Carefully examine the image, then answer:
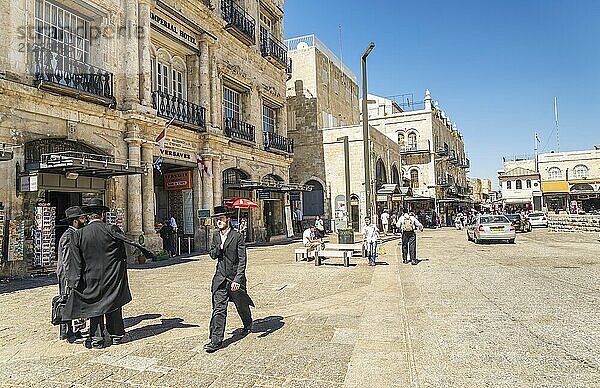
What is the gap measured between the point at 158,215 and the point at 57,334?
14.5m

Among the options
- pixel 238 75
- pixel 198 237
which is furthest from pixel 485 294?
pixel 238 75

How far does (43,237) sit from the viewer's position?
491 inches

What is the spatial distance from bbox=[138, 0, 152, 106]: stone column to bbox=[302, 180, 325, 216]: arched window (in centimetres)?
1724

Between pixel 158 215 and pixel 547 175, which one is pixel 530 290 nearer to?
pixel 158 215

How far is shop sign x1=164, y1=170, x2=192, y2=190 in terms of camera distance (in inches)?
771

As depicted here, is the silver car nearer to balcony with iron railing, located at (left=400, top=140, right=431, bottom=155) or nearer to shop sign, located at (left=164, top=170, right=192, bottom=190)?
shop sign, located at (left=164, top=170, right=192, bottom=190)

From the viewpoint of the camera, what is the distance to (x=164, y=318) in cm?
706

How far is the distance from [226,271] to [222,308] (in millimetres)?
465

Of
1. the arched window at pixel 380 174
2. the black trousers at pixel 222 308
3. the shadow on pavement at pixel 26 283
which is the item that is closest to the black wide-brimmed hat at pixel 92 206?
the black trousers at pixel 222 308

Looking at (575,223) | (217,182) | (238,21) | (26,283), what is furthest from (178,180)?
(575,223)

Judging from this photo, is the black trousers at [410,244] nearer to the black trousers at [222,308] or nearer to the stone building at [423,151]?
the black trousers at [222,308]

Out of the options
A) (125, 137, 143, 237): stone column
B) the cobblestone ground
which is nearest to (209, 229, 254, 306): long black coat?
the cobblestone ground

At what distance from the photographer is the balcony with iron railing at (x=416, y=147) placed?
45375 millimetres

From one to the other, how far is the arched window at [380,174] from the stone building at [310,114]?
417cm
